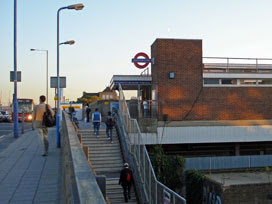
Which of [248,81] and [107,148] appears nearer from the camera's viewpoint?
[107,148]

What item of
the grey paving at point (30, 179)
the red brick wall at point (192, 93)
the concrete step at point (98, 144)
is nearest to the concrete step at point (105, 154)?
the concrete step at point (98, 144)

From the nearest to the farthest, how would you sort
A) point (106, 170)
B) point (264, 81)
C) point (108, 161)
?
point (106, 170), point (108, 161), point (264, 81)

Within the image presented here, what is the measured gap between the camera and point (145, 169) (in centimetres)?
1235

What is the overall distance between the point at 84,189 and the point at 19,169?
20.4 feet

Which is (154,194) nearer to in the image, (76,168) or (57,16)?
(76,168)

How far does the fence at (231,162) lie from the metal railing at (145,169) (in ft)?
20.0

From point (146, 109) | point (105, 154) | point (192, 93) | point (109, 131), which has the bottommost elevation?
point (105, 154)

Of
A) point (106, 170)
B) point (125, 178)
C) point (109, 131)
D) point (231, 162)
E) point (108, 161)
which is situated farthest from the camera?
point (231, 162)

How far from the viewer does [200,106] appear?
20312 millimetres

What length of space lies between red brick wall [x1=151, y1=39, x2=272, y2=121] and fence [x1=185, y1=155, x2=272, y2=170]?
2.56 metres

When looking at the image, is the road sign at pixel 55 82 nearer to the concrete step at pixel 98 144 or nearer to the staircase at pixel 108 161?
the staircase at pixel 108 161

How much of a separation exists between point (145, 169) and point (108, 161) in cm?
230

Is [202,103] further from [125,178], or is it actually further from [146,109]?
[125,178]

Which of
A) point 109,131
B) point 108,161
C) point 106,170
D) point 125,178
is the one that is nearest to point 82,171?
point 125,178
